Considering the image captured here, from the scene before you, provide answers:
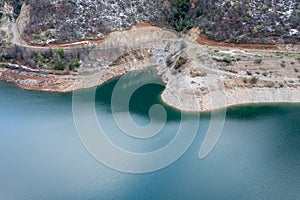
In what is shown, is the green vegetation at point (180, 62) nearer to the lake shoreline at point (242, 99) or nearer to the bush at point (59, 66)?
the lake shoreline at point (242, 99)

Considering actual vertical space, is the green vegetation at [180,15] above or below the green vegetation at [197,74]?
above

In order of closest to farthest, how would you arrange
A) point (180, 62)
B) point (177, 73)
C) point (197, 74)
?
point (197, 74) → point (177, 73) → point (180, 62)

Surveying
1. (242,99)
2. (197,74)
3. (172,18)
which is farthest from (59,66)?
(242,99)

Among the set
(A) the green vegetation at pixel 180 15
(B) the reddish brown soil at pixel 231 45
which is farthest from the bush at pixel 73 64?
(A) the green vegetation at pixel 180 15

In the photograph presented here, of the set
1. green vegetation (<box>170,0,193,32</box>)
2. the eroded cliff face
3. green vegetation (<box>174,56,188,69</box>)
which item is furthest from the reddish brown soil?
green vegetation (<box>170,0,193,32</box>)

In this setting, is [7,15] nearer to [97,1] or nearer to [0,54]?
[0,54]

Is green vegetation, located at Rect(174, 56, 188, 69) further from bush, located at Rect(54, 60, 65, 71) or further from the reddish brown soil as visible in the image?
bush, located at Rect(54, 60, 65, 71)

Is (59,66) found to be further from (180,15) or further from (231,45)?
(231,45)

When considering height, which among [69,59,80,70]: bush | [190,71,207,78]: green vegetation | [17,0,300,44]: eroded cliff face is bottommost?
[190,71,207,78]: green vegetation

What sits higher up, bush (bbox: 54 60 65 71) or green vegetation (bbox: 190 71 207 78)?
bush (bbox: 54 60 65 71)

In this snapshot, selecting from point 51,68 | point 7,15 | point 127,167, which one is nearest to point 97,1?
point 51,68

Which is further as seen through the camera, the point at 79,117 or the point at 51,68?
the point at 51,68
